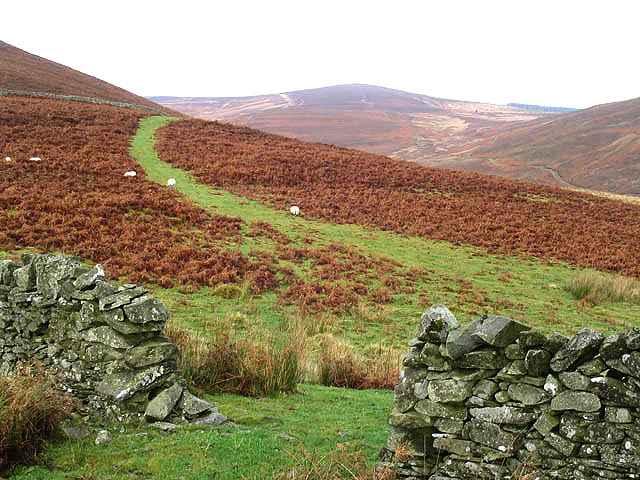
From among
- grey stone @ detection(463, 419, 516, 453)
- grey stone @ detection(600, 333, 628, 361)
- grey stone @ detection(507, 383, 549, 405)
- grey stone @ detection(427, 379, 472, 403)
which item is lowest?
grey stone @ detection(463, 419, 516, 453)

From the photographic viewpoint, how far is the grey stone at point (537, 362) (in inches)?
173

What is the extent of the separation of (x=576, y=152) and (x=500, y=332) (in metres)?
104

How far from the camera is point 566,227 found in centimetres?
2583

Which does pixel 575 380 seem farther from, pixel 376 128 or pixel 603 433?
pixel 376 128

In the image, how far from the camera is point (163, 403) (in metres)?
5.99

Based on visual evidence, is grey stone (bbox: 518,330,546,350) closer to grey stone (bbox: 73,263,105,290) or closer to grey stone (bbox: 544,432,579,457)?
grey stone (bbox: 544,432,579,457)

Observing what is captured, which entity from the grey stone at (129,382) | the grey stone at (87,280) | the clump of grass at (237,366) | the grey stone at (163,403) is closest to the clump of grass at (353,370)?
the clump of grass at (237,366)

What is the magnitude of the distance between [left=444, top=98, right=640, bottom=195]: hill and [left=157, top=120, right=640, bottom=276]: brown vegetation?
155ft

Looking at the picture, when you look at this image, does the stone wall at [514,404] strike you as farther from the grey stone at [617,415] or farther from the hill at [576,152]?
the hill at [576,152]

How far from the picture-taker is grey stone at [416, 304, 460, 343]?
197 inches

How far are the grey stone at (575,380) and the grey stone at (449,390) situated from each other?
0.96 metres

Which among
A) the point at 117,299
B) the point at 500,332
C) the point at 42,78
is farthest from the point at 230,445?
the point at 42,78

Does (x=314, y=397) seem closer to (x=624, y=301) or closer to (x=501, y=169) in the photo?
(x=624, y=301)

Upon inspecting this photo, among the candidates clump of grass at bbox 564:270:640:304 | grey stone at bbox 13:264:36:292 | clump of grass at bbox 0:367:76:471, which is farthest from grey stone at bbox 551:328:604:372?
clump of grass at bbox 564:270:640:304
